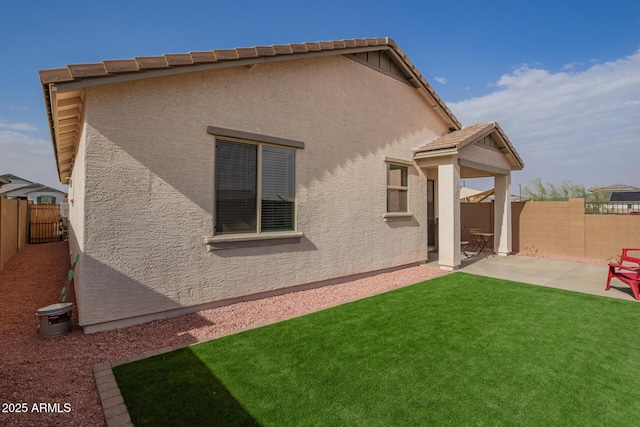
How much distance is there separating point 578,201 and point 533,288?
705 cm

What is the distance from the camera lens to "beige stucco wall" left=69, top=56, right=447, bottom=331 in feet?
15.8

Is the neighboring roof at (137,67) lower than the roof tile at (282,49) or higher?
lower

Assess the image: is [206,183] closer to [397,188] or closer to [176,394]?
[176,394]

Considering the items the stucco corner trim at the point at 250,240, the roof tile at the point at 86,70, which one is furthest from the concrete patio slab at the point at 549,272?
the roof tile at the point at 86,70

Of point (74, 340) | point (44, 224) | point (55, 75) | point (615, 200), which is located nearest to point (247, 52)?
point (55, 75)

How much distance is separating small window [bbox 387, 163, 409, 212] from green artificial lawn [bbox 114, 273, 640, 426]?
4.49m

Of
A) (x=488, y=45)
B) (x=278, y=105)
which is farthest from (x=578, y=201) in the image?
(x=278, y=105)

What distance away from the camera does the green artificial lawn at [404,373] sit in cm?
293

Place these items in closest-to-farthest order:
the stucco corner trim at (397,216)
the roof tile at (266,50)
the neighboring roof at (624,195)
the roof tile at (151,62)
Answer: the roof tile at (151,62), the roof tile at (266,50), the stucco corner trim at (397,216), the neighboring roof at (624,195)

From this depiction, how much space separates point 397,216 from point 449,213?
1.71m

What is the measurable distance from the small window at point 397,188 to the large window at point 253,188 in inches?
151

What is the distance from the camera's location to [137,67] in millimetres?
4719

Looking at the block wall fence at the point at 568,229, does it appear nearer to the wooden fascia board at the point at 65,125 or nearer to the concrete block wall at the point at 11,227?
the wooden fascia board at the point at 65,125

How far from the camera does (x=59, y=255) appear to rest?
13.3m
